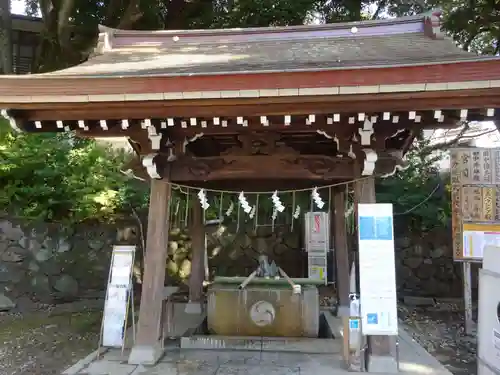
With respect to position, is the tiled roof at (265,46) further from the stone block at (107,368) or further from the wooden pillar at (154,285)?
the stone block at (107,368)

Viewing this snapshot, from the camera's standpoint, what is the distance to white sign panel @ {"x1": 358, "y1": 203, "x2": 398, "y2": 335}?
4.33 metres

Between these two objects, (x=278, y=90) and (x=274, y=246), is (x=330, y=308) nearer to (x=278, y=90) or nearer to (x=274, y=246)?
(x=274, y=246)

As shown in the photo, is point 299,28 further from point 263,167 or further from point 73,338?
point 73,338

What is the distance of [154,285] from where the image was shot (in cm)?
482

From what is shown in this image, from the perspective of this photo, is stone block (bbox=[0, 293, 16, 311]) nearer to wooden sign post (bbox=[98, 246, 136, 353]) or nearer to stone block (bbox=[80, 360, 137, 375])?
wooden sign post (bbox=[98, 246, 136, 353])

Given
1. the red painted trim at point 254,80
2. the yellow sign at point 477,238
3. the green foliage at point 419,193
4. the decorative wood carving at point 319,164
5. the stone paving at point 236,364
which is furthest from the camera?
the green foliage at point 419,193

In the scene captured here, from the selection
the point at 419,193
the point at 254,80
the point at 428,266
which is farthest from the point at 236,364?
the point at 419,193

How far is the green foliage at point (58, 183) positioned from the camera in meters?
9.02

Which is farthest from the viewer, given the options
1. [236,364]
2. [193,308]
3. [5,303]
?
[5,303]

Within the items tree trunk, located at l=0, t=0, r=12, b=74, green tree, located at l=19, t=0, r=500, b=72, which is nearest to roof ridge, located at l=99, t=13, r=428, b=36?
green tree, located at l=19, t=0, r=500, b=72

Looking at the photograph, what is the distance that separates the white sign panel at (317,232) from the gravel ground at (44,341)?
4.33 m

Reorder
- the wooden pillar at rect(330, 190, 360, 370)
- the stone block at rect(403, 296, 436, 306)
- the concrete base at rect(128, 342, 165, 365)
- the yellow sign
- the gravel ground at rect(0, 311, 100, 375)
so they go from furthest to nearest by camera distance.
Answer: the stone block at rect(403, 296, 436, 306), the wooden pillar at rect(330, 190, 360, 370), the yellow sign, the gravel ground at rect(0, 311, 100, 375), the concrete base at rect(128, 342, 165, 365)

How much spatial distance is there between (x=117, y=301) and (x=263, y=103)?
2.87 meters

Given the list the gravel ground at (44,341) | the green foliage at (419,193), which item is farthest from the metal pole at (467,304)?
the gravel ground at (44,341)
